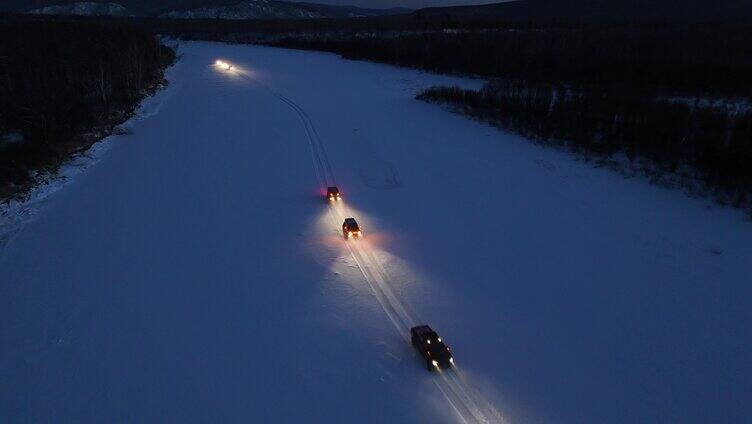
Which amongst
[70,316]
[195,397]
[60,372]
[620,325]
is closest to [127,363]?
[60,372]

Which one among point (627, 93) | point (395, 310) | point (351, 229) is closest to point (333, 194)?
point (351, 229)

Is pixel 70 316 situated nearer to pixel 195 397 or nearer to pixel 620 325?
pixel 195 397

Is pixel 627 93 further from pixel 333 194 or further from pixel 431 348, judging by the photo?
pixel 431 348

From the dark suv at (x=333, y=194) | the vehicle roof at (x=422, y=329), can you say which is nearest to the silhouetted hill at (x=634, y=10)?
the dark suv at (x=333, y=194)

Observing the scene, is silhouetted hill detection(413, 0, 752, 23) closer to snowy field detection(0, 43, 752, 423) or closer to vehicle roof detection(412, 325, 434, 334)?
snowy field detection(0, 43, 752, 423)

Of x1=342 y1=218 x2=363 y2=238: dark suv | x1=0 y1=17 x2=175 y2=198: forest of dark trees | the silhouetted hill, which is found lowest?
x1=342 y1=218 x2=363 y2=238: dark suv

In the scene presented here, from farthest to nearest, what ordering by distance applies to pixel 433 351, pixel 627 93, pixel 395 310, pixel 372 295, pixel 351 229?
pixel 627 93 < pixel 351 229 < pixel 372 295 < pixel 395 310 < pixel 433 351

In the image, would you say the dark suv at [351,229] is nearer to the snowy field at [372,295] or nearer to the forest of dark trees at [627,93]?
the snowy field at [372,295]

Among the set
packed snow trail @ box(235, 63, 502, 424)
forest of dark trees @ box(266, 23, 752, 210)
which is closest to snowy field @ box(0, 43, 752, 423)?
packed snow trail @ box(235, 63, 502, 424)
